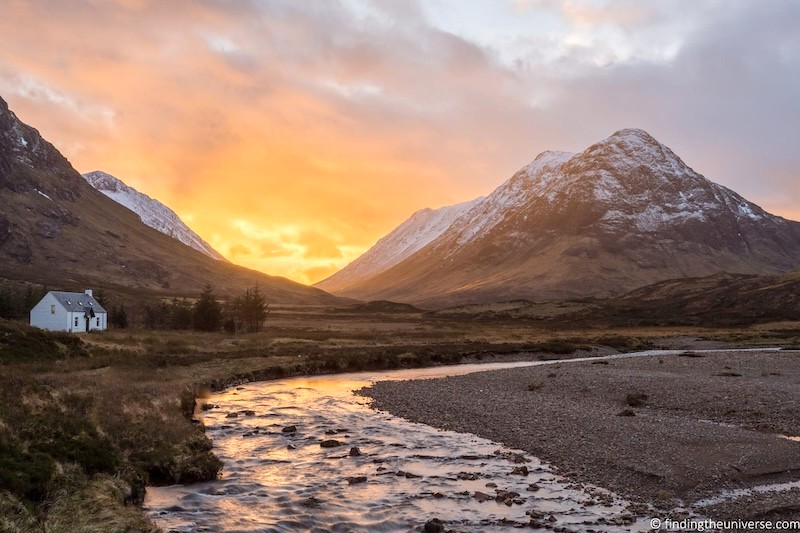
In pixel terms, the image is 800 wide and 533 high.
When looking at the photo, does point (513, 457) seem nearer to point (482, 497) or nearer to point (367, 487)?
point (482, 497)

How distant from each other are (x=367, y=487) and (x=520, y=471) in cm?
650

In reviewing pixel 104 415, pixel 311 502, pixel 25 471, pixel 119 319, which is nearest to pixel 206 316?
pixel 119 319

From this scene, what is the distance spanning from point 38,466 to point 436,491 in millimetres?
13817

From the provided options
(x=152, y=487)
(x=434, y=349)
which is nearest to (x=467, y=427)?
(x=152, y=487)

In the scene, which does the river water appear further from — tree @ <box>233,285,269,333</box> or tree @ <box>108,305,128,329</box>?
tree @ <box>108,305,128,329</box>

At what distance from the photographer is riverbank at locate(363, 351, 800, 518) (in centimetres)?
2256

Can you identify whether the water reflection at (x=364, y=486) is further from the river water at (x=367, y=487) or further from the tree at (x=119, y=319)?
the tree at (x=119, y=319)

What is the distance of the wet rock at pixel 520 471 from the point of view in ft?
80.8

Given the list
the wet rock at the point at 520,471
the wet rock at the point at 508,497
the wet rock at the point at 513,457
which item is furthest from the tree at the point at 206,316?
the wet rock at the point at 508,497

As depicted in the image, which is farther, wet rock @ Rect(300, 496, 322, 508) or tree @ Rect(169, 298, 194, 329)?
tree @ Rect(169, 298, 194, 329)

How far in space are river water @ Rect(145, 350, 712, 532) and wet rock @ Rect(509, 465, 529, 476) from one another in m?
0.18

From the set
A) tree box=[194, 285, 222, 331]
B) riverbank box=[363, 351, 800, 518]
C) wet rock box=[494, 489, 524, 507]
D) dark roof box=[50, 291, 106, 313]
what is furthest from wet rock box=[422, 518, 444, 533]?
tree box=[194, 285, 222, 331]

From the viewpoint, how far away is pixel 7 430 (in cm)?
2002

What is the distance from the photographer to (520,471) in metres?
24.9
